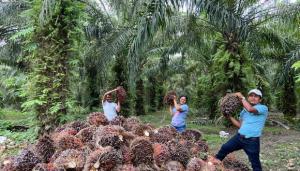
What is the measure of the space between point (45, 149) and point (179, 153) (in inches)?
70.0

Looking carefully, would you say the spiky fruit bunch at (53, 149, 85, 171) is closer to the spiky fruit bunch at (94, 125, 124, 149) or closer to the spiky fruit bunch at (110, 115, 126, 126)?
the spiky fruit bunch at (94, 125, 124, 149)

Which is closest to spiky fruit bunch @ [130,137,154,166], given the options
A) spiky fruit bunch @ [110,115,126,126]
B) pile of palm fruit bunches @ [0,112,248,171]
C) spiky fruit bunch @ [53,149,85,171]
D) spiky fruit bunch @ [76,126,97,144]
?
pile of palm fruit bunches @ [0,112,248,171]

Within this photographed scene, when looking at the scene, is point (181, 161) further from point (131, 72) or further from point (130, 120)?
point (131, 72)

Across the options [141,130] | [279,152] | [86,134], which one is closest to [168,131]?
[141,130]

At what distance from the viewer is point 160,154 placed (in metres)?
5.34

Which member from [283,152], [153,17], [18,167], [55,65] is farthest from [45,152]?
[283,152]

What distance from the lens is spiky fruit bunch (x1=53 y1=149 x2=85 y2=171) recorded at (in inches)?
195

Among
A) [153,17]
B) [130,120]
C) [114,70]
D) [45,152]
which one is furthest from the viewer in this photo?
[114,70]

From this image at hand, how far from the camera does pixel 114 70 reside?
56.8 ft

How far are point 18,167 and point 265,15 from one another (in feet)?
33.8

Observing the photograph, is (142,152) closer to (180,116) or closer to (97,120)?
(97,120)

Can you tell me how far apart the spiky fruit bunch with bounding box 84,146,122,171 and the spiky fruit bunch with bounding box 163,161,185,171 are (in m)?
0.63

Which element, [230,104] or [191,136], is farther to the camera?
[191,136]

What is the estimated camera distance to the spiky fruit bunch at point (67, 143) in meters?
5.44
